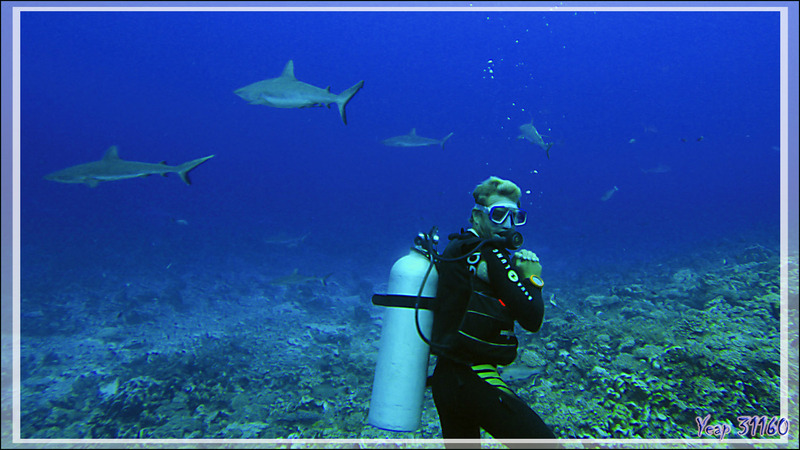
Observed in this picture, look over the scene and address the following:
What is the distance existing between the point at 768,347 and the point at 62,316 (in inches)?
610

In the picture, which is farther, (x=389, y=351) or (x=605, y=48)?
(x=605, y=48)

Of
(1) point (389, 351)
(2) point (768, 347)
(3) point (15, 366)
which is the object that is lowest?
(3) point (15, 366)

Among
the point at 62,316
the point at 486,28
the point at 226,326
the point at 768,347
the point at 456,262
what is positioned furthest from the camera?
the point at 486,28

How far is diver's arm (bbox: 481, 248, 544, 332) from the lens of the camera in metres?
1.87

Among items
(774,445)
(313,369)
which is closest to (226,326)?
(313,369)

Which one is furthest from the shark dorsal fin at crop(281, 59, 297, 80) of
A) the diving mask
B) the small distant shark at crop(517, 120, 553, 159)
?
the diving mask

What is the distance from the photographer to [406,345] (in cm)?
228

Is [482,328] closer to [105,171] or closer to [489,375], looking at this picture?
[489,375]

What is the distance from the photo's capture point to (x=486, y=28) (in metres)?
99.9

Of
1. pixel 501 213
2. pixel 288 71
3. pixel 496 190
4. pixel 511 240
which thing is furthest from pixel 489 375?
pixel 288 71

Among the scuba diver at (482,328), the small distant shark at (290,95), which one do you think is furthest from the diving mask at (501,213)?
the small distant shark at (290,95)

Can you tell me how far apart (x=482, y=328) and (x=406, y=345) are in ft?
1.87

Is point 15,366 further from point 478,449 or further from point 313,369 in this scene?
point 478,449

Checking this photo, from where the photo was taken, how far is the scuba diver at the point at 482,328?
1907 millimetres
